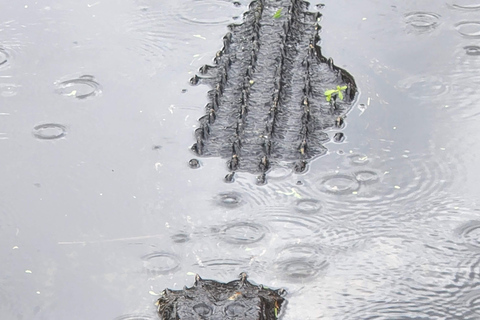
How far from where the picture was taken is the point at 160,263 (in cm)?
525

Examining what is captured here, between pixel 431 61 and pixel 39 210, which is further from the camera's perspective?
pixel 431 61

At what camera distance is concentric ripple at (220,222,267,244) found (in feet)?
17.7

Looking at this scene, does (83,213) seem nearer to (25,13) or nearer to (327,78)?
(327,78)

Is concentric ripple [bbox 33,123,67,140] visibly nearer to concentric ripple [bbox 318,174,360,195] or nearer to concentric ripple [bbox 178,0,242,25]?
concentric ripple [bbox 178,0,242,25]

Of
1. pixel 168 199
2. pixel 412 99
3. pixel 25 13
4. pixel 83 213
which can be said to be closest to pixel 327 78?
pixel 412 99

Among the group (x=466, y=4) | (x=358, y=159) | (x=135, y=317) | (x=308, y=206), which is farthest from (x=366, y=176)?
(x=466, y=4)

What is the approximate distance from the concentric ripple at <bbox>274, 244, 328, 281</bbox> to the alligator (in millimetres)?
756

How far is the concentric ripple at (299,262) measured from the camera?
512cm

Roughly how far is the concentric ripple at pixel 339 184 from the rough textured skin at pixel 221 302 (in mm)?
1201

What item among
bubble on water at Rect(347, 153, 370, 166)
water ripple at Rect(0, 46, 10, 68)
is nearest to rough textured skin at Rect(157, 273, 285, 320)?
bubble on water at Rect(347, 153, 370, 166)

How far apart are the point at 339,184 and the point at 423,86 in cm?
165

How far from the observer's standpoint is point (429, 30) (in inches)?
312

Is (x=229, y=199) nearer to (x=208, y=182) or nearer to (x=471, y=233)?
(x=208, y=182)

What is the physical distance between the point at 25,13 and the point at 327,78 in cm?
340
